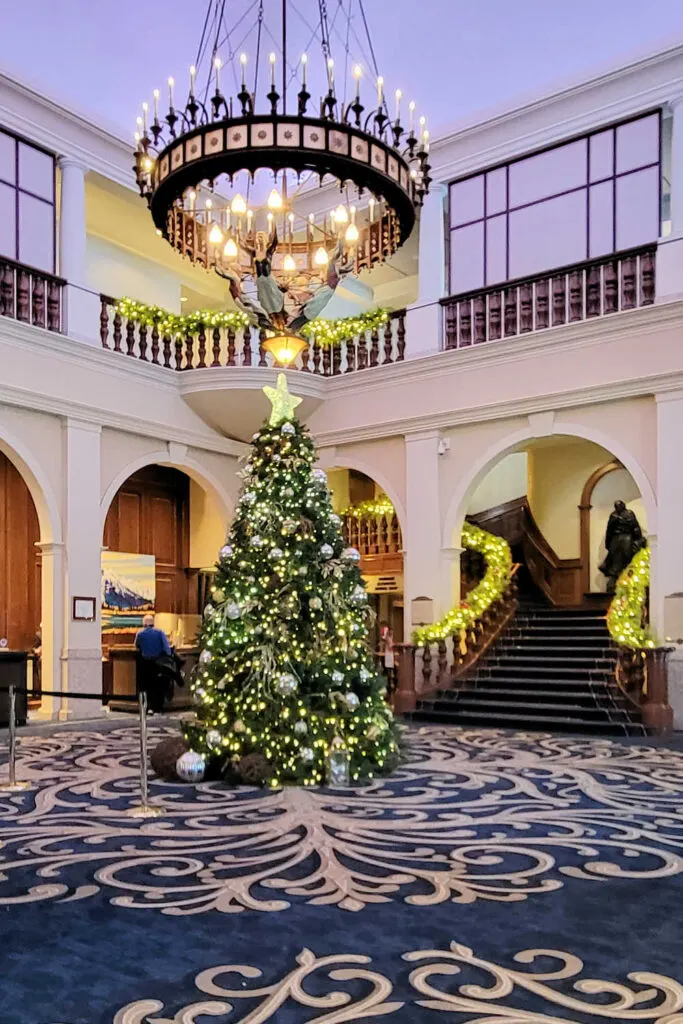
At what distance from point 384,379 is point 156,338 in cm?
331

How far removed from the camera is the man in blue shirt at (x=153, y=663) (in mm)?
12008

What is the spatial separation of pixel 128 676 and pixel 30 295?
5437 mm

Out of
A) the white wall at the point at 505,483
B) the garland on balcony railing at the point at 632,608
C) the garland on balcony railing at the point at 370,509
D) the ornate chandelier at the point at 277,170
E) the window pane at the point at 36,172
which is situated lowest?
the garland on balcony railing at the point at 632,608

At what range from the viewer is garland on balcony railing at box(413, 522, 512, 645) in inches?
476

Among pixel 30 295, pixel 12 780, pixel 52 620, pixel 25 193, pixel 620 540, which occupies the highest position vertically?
pixel 25 193

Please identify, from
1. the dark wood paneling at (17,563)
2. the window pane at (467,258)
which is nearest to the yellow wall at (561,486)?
the window pane at (467,258)

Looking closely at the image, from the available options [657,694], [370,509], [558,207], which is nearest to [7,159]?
[558,207]

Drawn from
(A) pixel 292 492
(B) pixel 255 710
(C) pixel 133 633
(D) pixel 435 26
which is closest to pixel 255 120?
(A) pixel 292 492

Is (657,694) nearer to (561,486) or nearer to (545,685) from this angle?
(545,685)

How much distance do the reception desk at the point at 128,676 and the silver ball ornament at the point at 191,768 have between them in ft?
18.9

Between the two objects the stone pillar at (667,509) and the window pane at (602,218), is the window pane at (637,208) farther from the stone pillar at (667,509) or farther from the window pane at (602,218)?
the stone pillar at (667,509)

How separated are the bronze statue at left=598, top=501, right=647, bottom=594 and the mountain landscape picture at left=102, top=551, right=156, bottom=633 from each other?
757 centimetres

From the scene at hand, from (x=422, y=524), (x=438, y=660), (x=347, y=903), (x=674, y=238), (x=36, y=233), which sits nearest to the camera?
(x=347, y=903)

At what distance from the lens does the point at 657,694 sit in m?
10.1
